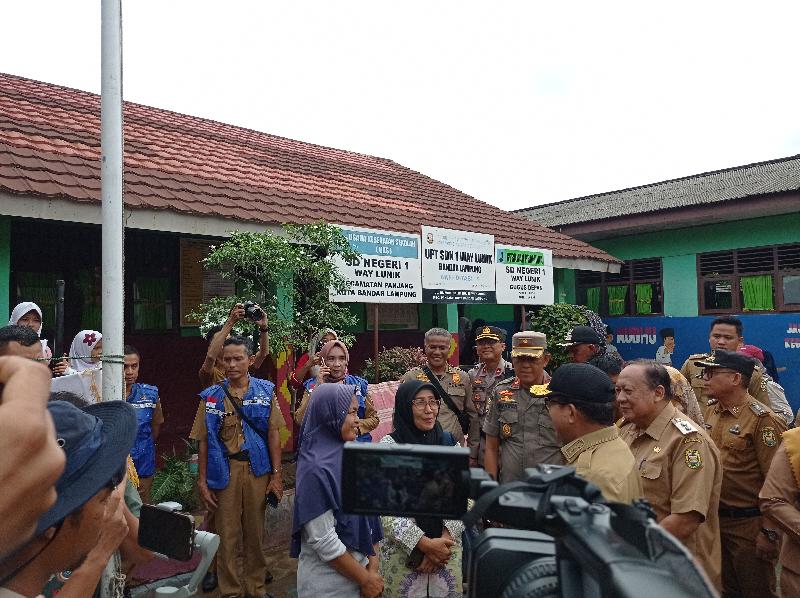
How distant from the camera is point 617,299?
12.9 m

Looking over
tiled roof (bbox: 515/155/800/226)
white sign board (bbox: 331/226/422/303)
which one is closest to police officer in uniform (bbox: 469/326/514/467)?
white sign board (bbox: 331/226/422/303)

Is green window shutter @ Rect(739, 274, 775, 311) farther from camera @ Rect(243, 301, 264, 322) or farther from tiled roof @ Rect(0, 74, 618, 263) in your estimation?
camera @ Rect(243, 301, 264, 322)

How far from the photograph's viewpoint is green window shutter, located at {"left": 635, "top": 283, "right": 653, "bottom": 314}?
40.7 feet

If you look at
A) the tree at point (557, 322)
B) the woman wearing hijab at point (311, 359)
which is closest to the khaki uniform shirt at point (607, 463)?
the woman wearing hijab at point (311, 359)

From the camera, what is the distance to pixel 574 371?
2.39m

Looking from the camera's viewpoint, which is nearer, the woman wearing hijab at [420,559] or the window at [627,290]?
the woman wearing hijab at [420,559]

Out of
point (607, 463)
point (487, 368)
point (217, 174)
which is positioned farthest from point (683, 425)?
point (217, 174)

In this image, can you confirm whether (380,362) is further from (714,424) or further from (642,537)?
(642,537)

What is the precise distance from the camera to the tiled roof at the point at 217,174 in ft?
17.6

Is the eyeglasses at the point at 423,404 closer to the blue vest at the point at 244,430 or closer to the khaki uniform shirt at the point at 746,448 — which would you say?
the blue vest at the point at 244,430

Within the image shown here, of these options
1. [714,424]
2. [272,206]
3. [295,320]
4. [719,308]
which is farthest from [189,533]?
[719,308]

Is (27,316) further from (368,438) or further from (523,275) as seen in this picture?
(523,275)

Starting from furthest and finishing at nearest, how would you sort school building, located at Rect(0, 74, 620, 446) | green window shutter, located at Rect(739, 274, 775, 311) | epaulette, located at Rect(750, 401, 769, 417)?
green window shutter, located at Rect(739, 274, 775, 311) → school building, located at Rect(0, 74, 620, 446) → epaulette, located at Rect(750, 401, 769, 417)

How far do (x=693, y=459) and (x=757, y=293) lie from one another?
10.1 m
